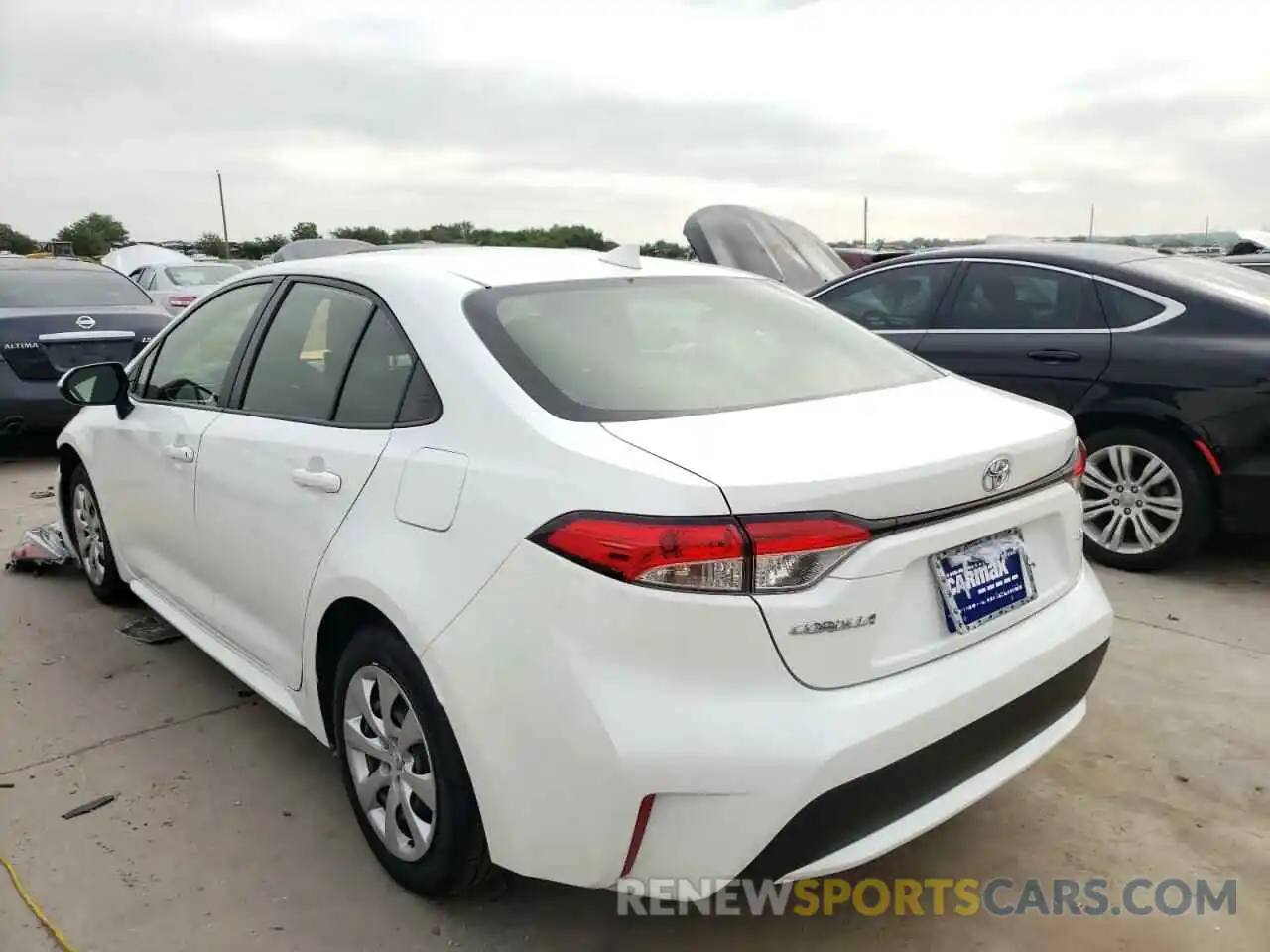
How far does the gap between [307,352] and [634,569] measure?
1.58 metres

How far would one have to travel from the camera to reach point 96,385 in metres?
3.77

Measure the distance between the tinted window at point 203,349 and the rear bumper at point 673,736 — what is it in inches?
68.8

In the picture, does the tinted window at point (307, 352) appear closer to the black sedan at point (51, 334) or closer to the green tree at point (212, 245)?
the black sedan at point (51, 334)

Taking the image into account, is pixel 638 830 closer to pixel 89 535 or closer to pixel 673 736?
pixel 673 736

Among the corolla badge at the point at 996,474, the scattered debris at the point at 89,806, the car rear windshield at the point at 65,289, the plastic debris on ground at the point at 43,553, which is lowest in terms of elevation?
the scattered debris at the point at 89,806

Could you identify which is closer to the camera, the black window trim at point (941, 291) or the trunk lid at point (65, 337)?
the black window trim at point (941, 291)

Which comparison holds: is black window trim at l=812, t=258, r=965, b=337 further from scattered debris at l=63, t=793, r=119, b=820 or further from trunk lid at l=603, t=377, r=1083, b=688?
scattered debris at l=63, t=793, r=119, b=820

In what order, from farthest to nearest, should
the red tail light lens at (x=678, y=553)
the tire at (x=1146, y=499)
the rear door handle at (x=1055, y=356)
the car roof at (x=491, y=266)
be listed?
the rear door handle at (x=1055, y=356) → the tire at (x=1146, y=499) → the car roof at (x=491, y=266) → the red tail light lens at (x=678, y=553)

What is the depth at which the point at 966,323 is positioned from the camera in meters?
5.58

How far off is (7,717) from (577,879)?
99.7 inches

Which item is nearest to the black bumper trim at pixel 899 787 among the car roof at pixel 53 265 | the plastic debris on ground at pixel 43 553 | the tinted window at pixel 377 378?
the tinted window at pixel 377 378

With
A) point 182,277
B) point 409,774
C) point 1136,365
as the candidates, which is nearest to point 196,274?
point 182,277

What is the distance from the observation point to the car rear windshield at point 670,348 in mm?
2318

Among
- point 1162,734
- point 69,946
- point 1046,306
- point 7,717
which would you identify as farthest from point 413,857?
point 1046,306
